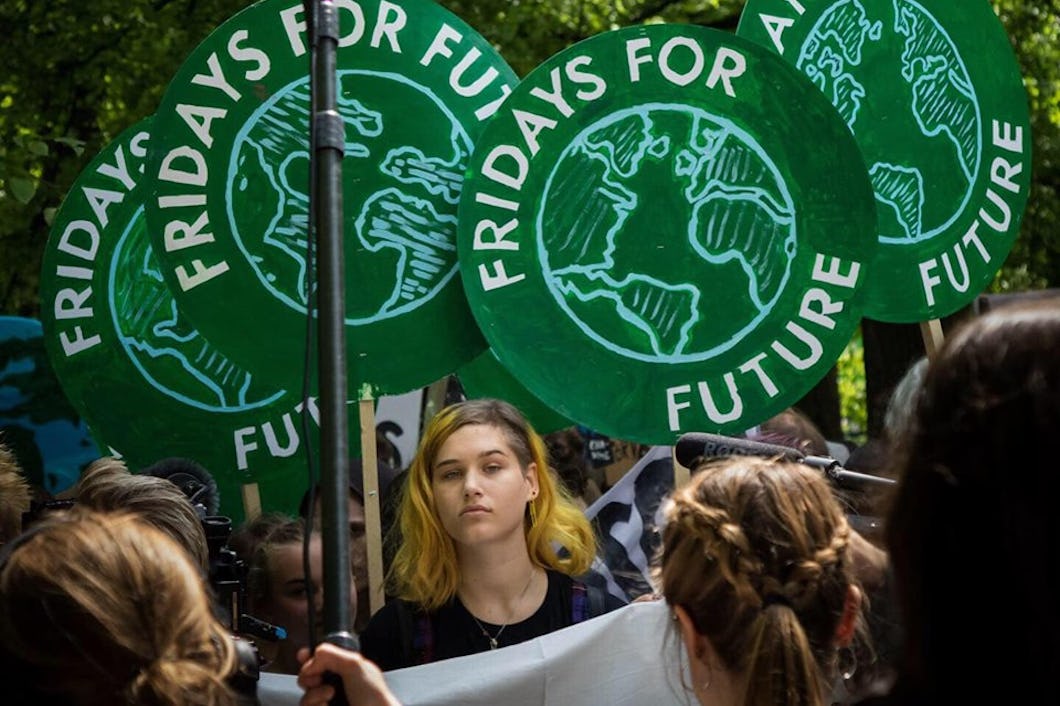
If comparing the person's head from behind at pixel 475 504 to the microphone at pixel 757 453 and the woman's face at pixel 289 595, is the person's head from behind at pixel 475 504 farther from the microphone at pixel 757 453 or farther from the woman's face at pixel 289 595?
the microphone at pixel 757 453

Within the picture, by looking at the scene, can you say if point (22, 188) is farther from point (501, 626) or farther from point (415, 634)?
point (501, 626)

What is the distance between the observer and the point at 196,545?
3729mm

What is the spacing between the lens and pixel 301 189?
13.3ft

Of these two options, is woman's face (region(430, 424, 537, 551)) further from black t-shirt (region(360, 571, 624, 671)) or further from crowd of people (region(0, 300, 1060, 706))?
black t-shirt (region(360, 571, 624, 671))

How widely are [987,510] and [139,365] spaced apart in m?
3.87

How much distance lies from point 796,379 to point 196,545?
1598mm

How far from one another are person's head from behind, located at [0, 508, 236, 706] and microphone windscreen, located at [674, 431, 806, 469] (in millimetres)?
1293

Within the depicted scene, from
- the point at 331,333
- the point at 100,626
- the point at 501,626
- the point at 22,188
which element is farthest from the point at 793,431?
the point at 100,626

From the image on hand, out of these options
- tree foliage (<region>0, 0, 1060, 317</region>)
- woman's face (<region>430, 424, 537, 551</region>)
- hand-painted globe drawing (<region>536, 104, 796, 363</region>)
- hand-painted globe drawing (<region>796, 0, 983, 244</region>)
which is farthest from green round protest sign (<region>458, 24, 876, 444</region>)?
tree foliage (<region>0, 0, 1060, 317</region>)

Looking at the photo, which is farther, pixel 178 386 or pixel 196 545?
pixel 178 386

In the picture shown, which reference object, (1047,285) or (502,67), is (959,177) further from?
(1047,285)

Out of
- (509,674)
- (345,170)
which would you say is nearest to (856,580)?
(509,674)

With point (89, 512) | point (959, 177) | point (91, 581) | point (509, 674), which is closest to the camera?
point (91, 581)

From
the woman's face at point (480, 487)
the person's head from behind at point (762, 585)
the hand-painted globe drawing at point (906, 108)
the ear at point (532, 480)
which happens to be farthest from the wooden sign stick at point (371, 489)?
the hand-painted globe drawing at point (906, 108)
